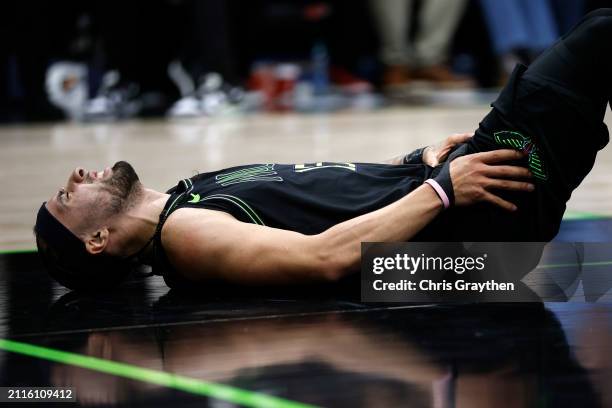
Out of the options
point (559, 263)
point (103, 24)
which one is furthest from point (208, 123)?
point (559, 263)

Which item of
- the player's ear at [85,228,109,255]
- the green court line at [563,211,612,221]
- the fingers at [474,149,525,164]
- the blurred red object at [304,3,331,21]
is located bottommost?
the green court line at [563,211,612,221]

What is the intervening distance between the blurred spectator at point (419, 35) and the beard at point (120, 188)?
27.1 ft

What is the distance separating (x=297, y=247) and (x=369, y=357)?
0.56m

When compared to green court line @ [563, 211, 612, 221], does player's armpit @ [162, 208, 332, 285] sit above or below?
above

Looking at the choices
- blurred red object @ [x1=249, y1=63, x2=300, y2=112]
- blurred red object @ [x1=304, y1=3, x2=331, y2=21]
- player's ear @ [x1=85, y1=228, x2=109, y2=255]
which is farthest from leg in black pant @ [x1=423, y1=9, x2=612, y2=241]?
blurred red object @ [x1=304, y1=3, x2=331, y2=21]

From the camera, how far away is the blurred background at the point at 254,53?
10438mm

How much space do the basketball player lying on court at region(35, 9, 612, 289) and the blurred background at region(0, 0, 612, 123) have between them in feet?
18.9

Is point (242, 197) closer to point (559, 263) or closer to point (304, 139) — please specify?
point (559, 263)

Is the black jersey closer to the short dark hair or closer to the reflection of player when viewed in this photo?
the short dark hair

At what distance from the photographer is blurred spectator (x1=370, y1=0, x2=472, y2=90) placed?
37.3 feet

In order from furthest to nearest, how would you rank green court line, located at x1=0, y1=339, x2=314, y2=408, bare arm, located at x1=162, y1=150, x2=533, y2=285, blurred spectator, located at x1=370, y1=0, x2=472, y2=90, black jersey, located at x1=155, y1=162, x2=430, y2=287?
blurred spectator, located at x1=370, y1=0, x2=472, y2=90 < black jersey, located at x1=155, y1=162, x2=430, y2=287 < bare arm, located at x1=162, y1=150, x2=533, y2=285 < green court line, located at x1=0, y1=339, x2=314, y2=408

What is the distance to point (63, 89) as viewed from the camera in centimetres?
1141

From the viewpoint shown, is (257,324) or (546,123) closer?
(257,324)

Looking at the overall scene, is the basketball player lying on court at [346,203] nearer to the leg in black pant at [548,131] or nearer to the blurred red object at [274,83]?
the leg in black pant at [548,131]
